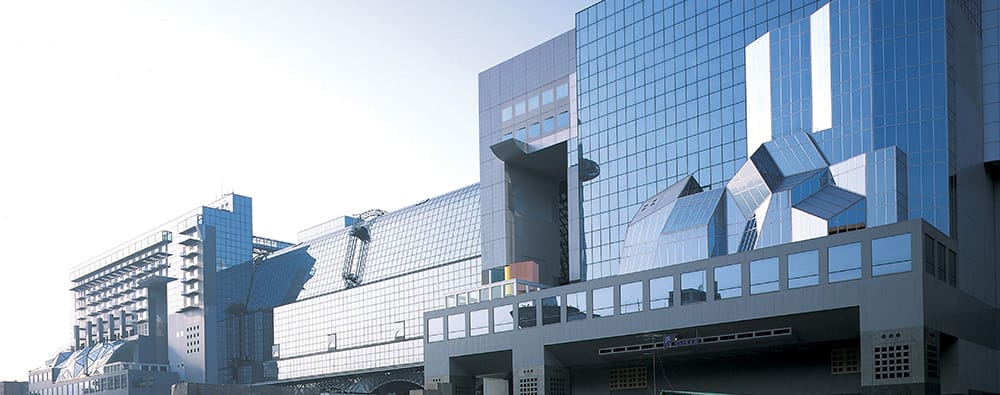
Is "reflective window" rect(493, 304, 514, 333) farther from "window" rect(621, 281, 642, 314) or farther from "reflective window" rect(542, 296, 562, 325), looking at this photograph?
"window" rect(621, 281, 642, 314)

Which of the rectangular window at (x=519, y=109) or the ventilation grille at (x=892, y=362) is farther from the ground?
the rectangular window at (x=519, y=109)

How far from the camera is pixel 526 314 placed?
255ft

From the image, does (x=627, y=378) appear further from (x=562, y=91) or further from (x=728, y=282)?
(x=562, y=91)

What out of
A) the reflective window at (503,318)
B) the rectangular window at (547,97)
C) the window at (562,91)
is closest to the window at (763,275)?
the reflective window at (503,318)

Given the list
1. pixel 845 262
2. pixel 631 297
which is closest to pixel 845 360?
pixel 845 262

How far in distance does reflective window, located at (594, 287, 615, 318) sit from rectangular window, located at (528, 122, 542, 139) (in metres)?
21.4

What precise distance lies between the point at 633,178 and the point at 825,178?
18.1m

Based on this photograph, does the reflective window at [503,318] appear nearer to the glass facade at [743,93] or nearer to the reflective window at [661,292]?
the glass facade at [743,93]

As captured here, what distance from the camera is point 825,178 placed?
65125 millimetres

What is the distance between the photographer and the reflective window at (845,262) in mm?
58625

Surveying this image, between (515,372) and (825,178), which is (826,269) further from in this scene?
(515,372)

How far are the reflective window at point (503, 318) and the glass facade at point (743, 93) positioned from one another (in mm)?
7656

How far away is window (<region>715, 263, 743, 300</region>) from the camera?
64.2 m

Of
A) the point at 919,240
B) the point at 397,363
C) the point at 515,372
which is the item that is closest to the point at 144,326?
the point at 397,363
